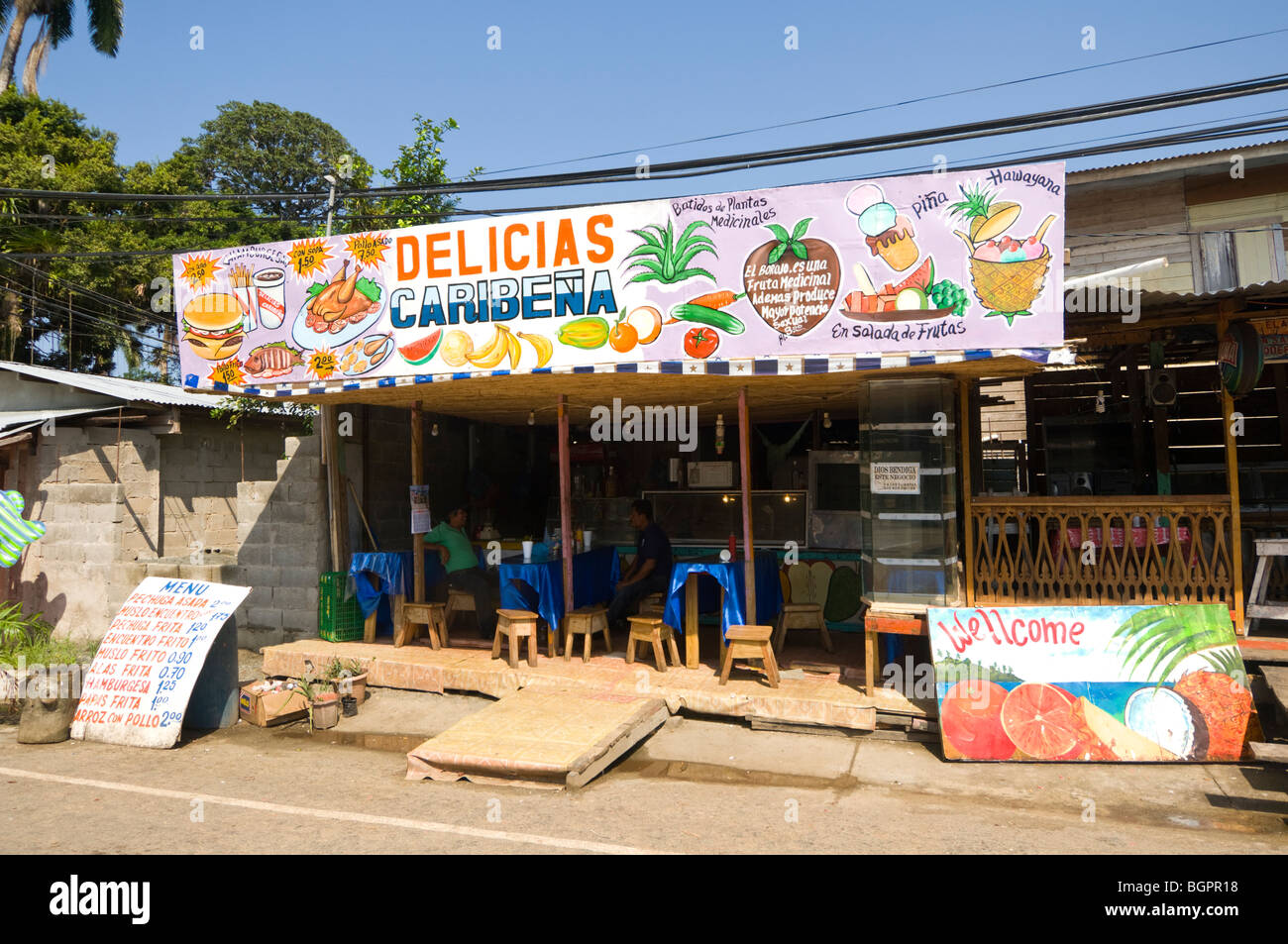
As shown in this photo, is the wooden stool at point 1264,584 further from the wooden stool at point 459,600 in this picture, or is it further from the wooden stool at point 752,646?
the wooden stool at point 459,600

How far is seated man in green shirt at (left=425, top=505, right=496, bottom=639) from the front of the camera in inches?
372

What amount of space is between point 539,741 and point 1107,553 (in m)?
5.30

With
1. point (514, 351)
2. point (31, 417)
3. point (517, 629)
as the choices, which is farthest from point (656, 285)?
point (31, 417)

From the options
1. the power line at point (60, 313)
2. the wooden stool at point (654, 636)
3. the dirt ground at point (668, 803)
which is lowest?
the dirt ground at point (668, 803)

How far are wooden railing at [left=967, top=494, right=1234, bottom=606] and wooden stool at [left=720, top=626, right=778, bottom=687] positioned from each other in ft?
6.51

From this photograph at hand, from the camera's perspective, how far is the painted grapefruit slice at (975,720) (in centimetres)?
620

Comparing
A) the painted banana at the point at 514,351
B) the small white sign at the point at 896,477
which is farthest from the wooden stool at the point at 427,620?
the small white sign at the point at 896,477

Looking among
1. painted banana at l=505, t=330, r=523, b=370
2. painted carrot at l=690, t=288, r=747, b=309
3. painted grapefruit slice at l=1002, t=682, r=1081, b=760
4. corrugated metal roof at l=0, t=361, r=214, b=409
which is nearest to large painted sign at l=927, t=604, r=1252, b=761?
painted grapefruit slice at l=1002, t=682, r=1081, b=760

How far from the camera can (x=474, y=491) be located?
11859 millimetres

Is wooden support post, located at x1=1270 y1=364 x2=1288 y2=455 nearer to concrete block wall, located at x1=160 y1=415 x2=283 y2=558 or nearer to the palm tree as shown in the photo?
concrete block wall, located at x1=160 y1=415 x2=283 y2=558

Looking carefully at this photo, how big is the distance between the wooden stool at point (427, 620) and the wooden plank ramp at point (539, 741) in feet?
6.54

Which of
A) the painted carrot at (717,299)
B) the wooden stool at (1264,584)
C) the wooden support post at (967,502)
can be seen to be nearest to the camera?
the wooden stool at (1264,584)

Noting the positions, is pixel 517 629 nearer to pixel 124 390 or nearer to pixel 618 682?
pixel 618 682

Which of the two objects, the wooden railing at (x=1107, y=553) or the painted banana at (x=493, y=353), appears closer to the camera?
the wooden railing at (x=1107, y=553)
